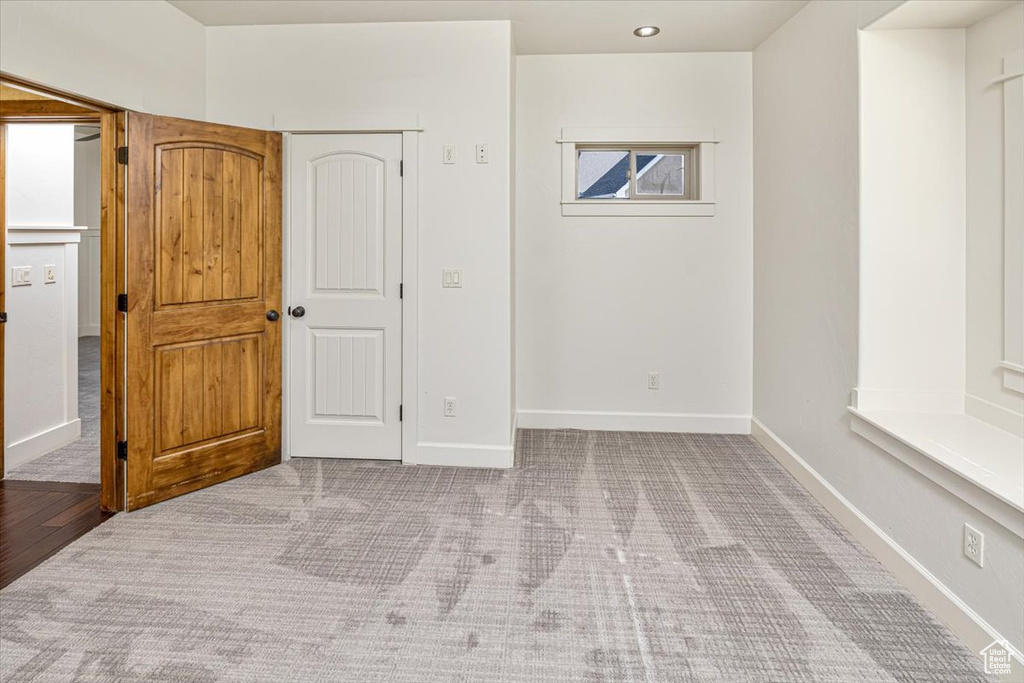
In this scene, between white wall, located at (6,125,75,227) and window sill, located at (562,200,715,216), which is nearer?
white wall, located at (6,125,75,227)

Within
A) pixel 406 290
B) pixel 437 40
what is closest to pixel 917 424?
pixel 406 290

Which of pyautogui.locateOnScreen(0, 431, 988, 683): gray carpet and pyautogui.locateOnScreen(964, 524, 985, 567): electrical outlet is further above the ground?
pyautogui.locateOnScreen(964, 524, 985, 567): electrical outlet

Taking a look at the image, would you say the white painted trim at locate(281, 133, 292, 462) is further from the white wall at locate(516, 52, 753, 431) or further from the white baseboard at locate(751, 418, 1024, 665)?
the white baseboard at locate(751, 418, 1024, 665)

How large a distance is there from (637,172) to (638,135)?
0.89 ft

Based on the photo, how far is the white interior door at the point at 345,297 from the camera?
12.1 ft

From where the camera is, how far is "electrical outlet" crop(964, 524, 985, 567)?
193 cm

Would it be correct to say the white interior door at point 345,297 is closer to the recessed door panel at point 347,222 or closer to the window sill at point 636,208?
the recessed door panel at point 347,222

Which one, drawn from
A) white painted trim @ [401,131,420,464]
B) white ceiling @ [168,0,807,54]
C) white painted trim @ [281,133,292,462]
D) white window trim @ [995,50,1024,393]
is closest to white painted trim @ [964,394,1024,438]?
white window trim @ [995,50,1024,393]

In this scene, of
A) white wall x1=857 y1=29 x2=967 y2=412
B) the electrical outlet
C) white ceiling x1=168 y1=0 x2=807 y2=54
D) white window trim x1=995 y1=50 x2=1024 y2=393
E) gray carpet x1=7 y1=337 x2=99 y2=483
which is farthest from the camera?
gray carpet x1=7 y1=337 x2=99 y2=483

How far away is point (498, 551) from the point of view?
260cm

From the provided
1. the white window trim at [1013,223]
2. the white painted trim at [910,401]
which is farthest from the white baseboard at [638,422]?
the white window trim at [1013,223]

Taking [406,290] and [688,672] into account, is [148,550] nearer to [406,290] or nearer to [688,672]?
[406,290]

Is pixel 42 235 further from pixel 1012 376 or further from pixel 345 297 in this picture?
pixel 1012 376

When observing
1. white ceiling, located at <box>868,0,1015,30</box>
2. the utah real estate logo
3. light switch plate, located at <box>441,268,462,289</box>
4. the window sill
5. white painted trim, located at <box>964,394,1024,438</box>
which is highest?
white ceiling, located at <box>868,0,1015,30</box>
